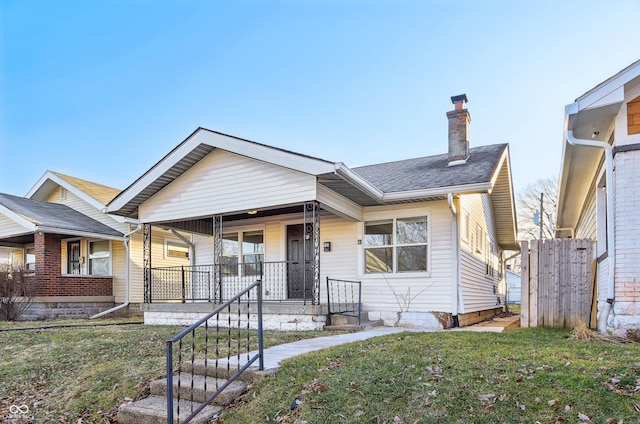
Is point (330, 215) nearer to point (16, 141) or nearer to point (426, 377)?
point (426, 377)

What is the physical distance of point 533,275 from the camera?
8.30 meters

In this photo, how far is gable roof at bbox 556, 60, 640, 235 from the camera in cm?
644

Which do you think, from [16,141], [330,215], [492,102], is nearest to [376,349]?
[330,215]

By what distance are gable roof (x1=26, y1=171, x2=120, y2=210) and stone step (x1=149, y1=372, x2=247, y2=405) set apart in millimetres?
12491

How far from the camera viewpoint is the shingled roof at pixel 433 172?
923 cm

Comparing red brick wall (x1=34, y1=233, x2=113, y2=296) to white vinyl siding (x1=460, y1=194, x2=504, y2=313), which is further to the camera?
red brick wall (x1=34, y1=233, x2=113, y2=296)

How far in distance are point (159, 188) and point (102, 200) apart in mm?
6479

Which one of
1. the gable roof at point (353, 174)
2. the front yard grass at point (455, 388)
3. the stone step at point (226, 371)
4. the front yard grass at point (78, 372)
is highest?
the gable roof at point (353, 174)

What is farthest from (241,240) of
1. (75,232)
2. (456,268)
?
(75,232)

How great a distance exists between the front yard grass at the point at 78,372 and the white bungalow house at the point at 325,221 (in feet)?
8.00

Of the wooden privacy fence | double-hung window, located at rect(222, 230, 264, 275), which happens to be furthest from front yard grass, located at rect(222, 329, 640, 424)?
double-hung window, located at rect(222, 230, 264, 275)

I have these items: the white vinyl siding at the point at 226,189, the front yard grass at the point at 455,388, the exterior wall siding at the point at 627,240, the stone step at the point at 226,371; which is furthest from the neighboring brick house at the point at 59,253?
the exterior wall siding at the point at 627,240

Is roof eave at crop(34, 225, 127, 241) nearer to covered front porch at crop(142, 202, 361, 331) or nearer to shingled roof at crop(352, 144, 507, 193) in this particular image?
covered front porch at crop(142, 202, 361, 331)

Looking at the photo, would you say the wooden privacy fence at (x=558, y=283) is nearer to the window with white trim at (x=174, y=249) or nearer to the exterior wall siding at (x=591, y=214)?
the exterior wall siding at (x=591, y=214)
